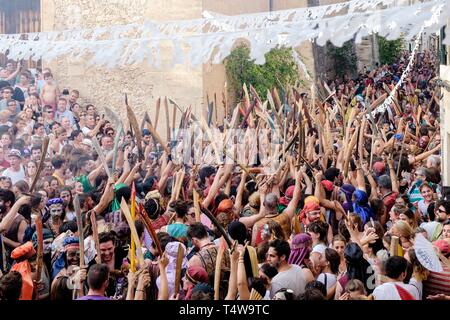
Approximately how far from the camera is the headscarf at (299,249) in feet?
27.3

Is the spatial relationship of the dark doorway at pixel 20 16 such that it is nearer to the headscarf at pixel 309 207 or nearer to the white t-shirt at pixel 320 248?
the headscarf at pixel 309 207

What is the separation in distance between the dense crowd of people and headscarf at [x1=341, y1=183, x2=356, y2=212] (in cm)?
3

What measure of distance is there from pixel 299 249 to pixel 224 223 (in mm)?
1560

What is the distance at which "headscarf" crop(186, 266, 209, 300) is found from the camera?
25.7ft

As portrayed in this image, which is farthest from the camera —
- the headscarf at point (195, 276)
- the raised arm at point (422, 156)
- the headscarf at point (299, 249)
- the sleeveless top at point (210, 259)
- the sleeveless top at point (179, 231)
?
the raised arm at point (422, 156)

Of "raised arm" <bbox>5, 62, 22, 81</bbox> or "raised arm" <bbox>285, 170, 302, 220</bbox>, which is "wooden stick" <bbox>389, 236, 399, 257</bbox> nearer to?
"raised arm" <bbox>285, 170, 302, 220</bbox>

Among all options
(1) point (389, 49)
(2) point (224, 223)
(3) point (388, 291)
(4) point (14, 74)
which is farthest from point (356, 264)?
(1) point (389, 49)

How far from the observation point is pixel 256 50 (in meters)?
10.1

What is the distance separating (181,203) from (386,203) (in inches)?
85.4

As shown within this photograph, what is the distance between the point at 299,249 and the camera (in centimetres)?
834

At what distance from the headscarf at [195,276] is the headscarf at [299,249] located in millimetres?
711

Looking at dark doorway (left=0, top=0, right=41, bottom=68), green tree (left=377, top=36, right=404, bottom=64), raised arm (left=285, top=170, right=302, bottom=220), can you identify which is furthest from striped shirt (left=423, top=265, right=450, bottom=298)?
green tree (left=377, top=36, right=404, bottom=64)

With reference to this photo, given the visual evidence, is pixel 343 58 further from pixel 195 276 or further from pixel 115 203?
pixel 195 276

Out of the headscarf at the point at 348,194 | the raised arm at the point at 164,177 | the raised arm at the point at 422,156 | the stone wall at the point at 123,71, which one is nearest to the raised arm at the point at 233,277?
the headscarf at the point at 348,194
